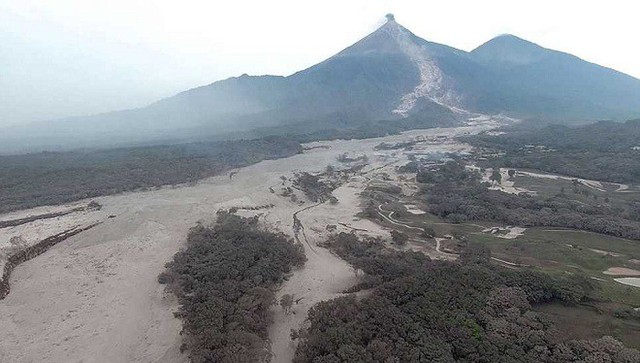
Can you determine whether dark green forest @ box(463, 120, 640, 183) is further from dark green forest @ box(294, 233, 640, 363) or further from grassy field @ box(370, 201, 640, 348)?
dark green forest @ box(294, 233, 640, 363)

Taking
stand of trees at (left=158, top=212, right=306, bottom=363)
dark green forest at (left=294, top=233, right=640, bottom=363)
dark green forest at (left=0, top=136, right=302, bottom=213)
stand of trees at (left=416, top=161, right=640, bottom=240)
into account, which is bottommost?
stand of trees at (left=416, top=161, right=640, bottom=240)

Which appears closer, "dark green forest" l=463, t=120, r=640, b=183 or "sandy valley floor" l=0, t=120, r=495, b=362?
"sandy valley floor" l=0, t=120, r=495, b=362

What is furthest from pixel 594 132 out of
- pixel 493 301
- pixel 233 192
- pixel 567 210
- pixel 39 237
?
pixel 39 237

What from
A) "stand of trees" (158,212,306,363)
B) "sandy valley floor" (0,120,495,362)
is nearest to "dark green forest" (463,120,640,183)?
"sandy valley floor" (0,120,495,362)

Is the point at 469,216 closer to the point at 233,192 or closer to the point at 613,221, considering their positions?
the point at 613,221

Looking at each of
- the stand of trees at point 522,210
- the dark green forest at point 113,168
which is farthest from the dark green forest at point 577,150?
the dark green forest at point 113,168

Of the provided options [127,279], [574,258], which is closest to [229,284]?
[127,279]

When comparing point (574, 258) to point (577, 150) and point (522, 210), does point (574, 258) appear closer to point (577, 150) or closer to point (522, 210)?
point (522, 210)
